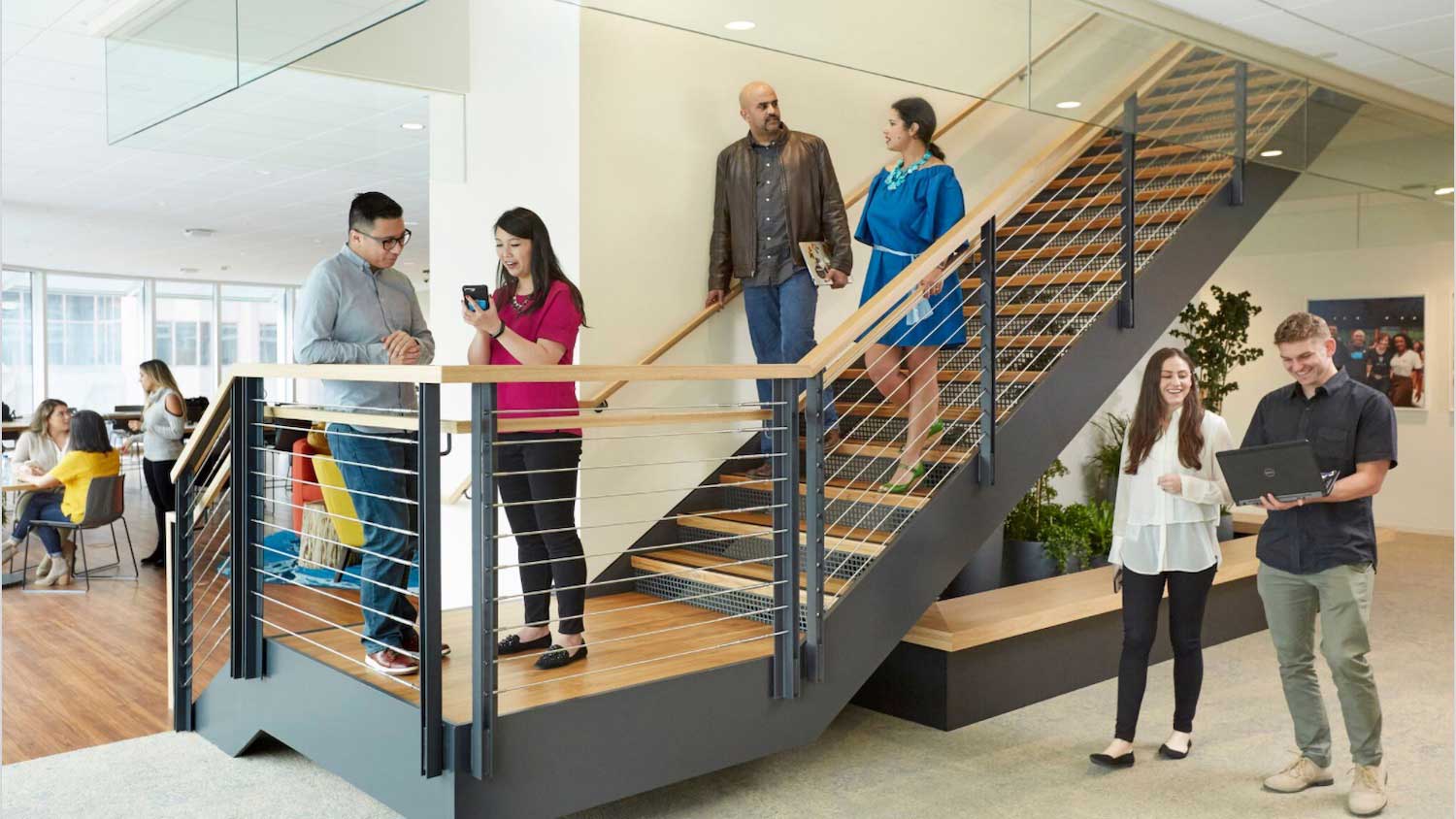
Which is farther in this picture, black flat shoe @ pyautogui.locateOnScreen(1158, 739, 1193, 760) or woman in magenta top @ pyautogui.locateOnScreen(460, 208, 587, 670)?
black flat shoe @ pyautogui.locateOnScreen(1158, 739, 1193, 760)

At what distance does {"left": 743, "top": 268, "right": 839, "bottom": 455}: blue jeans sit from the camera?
194 inches

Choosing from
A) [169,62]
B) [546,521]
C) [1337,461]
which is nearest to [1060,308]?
[1337,461]

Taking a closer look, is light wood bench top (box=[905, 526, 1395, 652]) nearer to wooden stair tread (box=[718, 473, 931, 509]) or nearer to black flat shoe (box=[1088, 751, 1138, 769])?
wooden stair tread (box=[718, 473, 931, 509])

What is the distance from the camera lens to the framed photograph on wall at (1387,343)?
31.4 feet

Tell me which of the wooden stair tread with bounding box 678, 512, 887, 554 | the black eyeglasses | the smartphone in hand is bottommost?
the wooden stair tread with bounding box 678, 512, 887, 554

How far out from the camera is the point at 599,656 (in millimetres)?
3719

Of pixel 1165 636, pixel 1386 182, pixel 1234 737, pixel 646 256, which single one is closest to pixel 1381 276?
pixel 1386 182

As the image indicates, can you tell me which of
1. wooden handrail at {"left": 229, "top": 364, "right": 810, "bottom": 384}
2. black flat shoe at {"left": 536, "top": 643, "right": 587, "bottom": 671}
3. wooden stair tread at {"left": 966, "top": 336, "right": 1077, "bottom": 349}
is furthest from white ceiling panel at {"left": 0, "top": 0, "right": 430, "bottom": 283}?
wooden stair tread at {"left": 966, "top": 336, "right": 1077, "bottom": 349}

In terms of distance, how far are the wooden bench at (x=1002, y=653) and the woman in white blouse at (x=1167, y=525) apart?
58 cm

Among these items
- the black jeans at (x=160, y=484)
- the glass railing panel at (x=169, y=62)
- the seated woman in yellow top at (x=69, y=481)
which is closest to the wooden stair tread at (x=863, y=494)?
the glass railing panel at (x=169, y=62)

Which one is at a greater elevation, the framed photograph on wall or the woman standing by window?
the framed photograph on wall

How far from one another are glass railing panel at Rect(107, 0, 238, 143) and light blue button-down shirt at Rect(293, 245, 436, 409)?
2.46 feet

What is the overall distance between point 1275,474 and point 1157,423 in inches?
22.0

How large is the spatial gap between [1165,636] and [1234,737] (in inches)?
43.4
